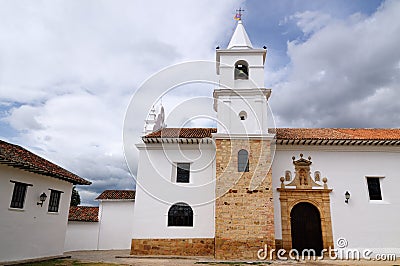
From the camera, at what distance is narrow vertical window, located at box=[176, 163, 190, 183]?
14.7 m

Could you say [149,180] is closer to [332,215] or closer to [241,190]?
[241,190]

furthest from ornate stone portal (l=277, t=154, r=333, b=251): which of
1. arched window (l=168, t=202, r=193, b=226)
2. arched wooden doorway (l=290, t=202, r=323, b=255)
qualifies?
arched window (l=168, t=202, r=193, b=226)

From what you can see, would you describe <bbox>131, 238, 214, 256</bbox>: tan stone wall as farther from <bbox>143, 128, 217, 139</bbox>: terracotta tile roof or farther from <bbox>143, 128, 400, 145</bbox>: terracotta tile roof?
<bbox>143, 128, 217, 139</bbox>: terracotta tile roof

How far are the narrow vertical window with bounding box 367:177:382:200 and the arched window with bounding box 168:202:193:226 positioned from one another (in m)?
8.50

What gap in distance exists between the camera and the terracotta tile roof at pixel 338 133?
1414 cm

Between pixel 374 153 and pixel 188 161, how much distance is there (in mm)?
9001

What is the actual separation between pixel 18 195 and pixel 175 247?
6825 millimetres

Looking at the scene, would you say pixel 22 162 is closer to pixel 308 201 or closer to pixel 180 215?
pixel 180 215

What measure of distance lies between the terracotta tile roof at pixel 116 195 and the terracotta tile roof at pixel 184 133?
15.9 feet

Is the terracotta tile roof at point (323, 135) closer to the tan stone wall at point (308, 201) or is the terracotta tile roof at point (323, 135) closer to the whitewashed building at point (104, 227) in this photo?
the tan stone wall at point (308, 201)

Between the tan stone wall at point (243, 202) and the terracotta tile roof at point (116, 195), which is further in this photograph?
the terracotta tile roof at point (116, 195)

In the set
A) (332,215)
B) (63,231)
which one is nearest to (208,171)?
(332,215)

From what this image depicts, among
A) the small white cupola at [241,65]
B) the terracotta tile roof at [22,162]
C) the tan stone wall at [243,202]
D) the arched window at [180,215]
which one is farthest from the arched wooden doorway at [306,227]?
the terracotta tile roof at [22,162]

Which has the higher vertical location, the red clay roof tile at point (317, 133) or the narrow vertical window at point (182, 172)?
the red clay roof tile at point (317, 133)
